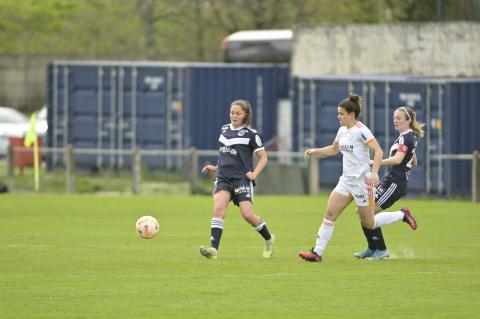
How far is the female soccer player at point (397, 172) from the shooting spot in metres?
15.9

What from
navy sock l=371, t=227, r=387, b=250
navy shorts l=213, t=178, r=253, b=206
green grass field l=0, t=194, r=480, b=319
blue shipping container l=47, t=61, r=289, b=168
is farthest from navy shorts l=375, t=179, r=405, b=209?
blue shipping container l=47, t=61, r=289, b=168

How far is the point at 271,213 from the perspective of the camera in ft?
84.8

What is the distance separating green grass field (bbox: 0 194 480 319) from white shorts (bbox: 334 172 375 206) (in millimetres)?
728

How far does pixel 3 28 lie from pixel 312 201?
32.2 m

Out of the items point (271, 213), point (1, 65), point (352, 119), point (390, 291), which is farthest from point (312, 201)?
point (1, 65)

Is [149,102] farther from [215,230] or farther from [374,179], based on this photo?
[374,179]

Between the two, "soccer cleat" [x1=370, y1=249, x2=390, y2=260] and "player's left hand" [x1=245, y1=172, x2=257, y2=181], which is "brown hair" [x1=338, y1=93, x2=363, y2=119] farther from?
"soccer cleat" [x1=370, y1=249, x2=390, y2=260]

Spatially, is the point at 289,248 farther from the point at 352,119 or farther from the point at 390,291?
the point at 390,291

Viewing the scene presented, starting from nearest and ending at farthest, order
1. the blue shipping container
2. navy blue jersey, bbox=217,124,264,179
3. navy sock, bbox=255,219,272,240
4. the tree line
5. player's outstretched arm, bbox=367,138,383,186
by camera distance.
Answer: player's outstretched arm, bbox=367,138,383,186
navy blue jersey, bbox=217,124,264,179
navy sock, bbox=255,219,272,240
the blue shipping container
the tree line

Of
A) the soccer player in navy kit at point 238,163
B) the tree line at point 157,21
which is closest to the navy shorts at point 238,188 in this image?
the soccer player in navy kit at point 238,163

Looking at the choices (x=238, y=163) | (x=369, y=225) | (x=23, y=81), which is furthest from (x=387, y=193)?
(x=23, y=81)

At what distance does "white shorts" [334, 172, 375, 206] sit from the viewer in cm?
1520

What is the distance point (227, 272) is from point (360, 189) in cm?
199

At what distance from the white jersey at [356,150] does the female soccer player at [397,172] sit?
48cm
